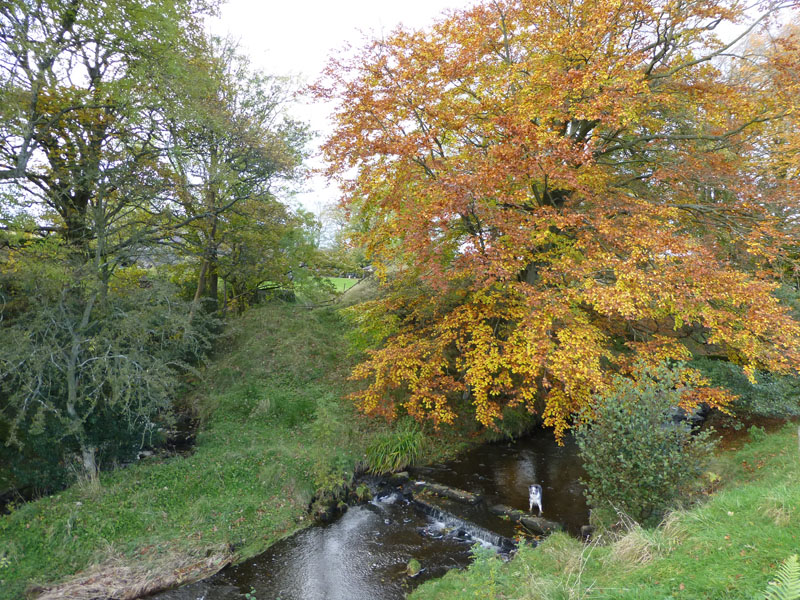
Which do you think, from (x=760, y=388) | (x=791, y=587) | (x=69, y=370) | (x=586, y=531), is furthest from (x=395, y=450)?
(x=791, y=587)

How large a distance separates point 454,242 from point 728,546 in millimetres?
8273

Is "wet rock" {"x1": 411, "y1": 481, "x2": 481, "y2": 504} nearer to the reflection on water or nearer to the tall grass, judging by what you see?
the reflection on water

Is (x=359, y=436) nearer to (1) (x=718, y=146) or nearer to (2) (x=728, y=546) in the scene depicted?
(2) (x=728, y=546)

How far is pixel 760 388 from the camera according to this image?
955 centimetres

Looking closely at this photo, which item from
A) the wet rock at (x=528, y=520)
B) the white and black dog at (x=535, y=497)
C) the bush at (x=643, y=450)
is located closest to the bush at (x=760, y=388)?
the bush at (x=643, y=450)

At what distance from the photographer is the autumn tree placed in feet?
28.2

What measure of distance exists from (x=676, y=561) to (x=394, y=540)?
5402 millimetres

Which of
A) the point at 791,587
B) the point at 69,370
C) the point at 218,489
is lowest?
the point at 218,489

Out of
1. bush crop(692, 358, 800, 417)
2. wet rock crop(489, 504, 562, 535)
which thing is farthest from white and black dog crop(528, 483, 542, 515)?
bush crop(692, 358, 800, 417)

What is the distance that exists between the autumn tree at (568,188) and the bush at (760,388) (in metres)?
0.48

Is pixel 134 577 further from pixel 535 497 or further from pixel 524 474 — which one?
pixel 524 474

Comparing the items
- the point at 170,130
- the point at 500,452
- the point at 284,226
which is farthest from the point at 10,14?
the point at 500,452

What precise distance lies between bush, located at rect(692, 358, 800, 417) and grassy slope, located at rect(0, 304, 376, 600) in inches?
364

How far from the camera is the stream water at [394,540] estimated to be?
7.09 meters
